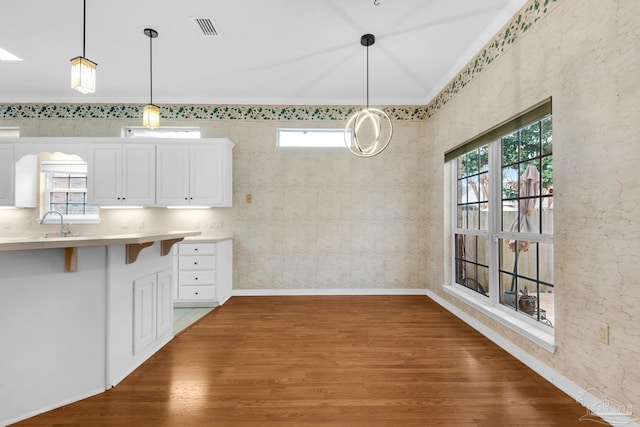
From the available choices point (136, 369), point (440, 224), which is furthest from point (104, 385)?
point (440, 224)

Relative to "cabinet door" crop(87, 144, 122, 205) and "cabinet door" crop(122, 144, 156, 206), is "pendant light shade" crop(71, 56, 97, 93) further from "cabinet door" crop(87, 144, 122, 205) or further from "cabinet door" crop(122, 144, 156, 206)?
"cabinet door" crop(87, 144, 122, 205)

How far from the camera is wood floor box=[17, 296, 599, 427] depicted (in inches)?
66.2

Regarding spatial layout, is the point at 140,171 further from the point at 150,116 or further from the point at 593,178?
the point at 593,178

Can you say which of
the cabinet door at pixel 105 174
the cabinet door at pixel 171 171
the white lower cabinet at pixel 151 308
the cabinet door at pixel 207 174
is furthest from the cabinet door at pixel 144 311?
the cabinet door at pixel 105 174

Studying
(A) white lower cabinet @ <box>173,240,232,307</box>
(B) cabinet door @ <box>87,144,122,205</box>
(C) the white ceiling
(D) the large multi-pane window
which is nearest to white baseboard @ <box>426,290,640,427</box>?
(D) the large multi-pane window

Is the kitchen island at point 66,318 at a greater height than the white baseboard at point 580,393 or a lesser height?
greater

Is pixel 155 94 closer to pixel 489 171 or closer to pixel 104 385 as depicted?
pixel 104 385

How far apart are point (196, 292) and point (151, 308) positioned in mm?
1443

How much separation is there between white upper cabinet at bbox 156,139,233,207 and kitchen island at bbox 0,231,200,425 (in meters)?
1.92

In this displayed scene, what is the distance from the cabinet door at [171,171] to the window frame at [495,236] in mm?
3529

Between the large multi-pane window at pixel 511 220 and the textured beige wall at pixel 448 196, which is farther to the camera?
the large multi-pane window at pixel 511 220

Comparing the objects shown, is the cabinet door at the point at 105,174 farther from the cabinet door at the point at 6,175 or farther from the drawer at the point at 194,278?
the drawer at the point at 194,278

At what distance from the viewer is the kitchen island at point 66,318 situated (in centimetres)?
157

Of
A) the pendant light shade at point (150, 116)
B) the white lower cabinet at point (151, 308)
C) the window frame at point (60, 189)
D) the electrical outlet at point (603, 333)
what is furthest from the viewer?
the window frame at point (60, 189)
